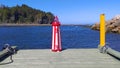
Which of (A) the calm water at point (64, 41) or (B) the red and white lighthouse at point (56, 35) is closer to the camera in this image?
(B) the red and white lighthouse at point (56, 35)

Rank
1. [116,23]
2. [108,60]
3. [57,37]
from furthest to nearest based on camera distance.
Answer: [116,23] → [57,37] → [108,60]

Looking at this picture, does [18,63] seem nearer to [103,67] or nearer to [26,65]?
[26,65]

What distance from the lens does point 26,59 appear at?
10.5m

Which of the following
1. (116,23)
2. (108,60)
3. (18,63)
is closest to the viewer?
(18,63)

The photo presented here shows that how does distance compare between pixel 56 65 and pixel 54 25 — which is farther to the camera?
pixel 54 25

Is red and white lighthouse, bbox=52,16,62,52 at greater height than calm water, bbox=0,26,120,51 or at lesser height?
greater

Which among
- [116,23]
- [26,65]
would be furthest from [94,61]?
[116,23]

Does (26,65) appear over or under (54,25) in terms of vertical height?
under

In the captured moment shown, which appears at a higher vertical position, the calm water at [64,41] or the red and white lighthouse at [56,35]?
the red and white lighthouse at [56,35]

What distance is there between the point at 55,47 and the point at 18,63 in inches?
134

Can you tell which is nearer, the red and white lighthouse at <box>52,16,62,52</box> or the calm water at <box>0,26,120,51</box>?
the red and white lighthouse at <box>52,16,62,52</box>

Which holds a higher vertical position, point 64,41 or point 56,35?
point 56,35

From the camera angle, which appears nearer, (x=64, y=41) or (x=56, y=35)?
(x=56, y=35)

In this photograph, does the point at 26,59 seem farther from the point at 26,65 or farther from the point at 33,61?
the point at 26,65
